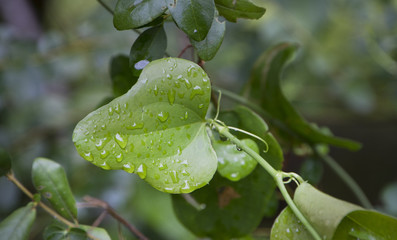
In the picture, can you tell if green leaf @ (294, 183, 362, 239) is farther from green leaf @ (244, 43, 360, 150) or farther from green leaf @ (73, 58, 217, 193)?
green leaf @ (244, 43, 360, 150)

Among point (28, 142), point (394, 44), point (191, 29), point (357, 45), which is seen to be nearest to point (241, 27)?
point (357, 45)

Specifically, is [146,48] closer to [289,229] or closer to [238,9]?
[238,9]

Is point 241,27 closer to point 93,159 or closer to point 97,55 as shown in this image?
point 97,55

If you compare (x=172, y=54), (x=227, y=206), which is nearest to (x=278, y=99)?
(x=227, y=206)

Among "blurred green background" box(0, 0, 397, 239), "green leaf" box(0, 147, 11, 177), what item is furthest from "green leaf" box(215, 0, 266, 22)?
"blurred green background" box(0, 0, 397, 239)

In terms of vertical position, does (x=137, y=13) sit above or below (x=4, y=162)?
above

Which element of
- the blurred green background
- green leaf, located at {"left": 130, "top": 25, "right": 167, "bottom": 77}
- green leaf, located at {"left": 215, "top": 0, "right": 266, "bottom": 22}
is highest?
green leaf, located at {"left": 215, "top": 0, "right": 266, "bottom": 22}

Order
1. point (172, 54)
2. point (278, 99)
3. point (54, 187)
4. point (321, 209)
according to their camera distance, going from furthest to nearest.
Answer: point (172, 54)
point (278, 99)
point (54, 187)
point (321, 209)

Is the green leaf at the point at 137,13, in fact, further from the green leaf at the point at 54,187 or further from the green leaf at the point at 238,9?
the green leaf at the point at 54,187

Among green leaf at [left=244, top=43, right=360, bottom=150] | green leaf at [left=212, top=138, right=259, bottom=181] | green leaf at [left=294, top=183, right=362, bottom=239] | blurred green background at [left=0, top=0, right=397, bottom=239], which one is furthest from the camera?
blurred green background at [left=0, top=0, right=397, bottom=239]
